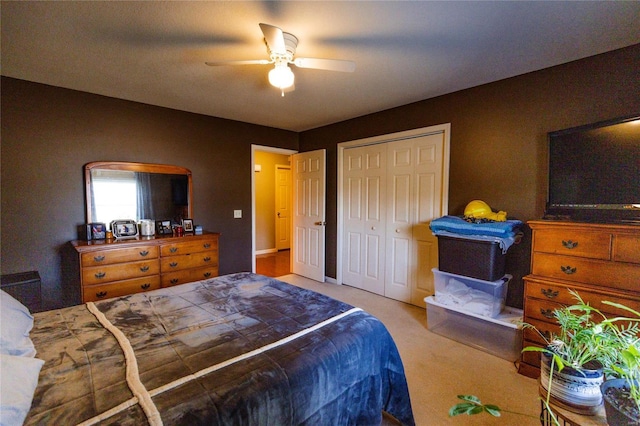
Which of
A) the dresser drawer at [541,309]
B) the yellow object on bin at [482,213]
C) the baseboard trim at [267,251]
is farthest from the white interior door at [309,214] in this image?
the dresser drawer at [541,309]

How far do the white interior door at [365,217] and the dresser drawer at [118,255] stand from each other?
2.55 metres

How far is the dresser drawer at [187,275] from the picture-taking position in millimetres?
3176

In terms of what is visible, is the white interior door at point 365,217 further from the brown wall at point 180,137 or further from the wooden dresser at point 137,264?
the wooden dresser at point 137,264

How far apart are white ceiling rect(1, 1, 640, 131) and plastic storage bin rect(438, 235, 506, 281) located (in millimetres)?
1548

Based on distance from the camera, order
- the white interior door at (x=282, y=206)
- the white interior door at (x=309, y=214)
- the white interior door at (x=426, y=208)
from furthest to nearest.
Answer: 1. the white interior door at (x=282, y=206)
2. the white interior door at (x=309, y=214)
3. the white interior door at (x=426, y=208)

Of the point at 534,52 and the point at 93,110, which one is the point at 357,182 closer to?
the point at 534,52

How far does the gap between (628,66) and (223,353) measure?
3367 mm

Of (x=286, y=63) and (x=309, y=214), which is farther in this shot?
(x=309, y=214)

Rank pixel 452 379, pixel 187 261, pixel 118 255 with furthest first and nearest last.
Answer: pixel 187 261 → pixel 118 255 → pixel 452 379

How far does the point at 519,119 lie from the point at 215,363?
3.12m

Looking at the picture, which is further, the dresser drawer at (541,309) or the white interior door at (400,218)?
the white interior door at (400,218)

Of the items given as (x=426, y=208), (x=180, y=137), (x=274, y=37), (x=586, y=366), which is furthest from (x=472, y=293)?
(x=180, y=137)

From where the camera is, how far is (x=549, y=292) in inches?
81.4

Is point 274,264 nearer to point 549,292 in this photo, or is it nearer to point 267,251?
point 267,251
